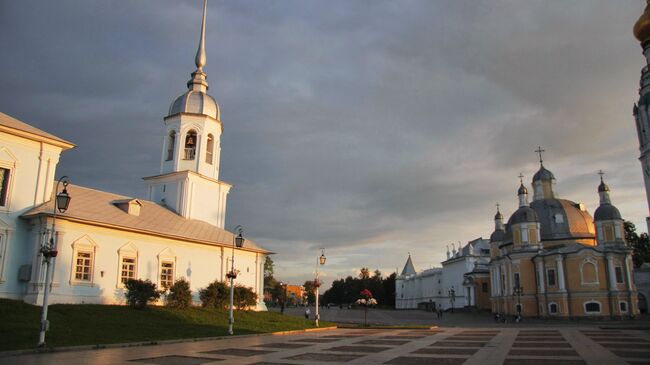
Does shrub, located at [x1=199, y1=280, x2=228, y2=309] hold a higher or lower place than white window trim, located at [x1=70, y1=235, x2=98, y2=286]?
lower

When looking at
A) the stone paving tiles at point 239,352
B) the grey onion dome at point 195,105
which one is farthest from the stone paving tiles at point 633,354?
the grey onion dome at point 195,105

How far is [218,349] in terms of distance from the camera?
57.6 ft

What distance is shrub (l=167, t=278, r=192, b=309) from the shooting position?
29828 millimetres

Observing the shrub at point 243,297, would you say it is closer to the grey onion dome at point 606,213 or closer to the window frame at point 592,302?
the window frame at point 592,302

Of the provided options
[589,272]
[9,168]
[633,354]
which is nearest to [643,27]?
[633,354]

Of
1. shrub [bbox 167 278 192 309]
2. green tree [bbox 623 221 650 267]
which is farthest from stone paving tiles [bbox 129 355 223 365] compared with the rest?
green tree [bbox 623 221 650 267]

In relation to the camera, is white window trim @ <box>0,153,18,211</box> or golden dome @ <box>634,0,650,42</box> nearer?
white window trim @ <box>0,153,18,211</box>

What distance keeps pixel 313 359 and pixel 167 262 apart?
19.4 metres

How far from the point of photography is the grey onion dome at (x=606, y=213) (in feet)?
174

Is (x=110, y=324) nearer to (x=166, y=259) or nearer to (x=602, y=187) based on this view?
(x=166, y=259)

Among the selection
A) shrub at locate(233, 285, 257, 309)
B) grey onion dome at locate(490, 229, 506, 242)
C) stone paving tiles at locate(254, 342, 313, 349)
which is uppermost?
grey onion dome at locate(490, 229, 506, 242)

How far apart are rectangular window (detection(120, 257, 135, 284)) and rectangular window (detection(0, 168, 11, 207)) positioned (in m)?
7.10

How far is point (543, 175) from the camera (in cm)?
6444

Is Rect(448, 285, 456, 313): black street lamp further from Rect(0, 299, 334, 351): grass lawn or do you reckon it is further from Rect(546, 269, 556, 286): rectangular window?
Rect(0, 299, 334, 351): grass lawn
